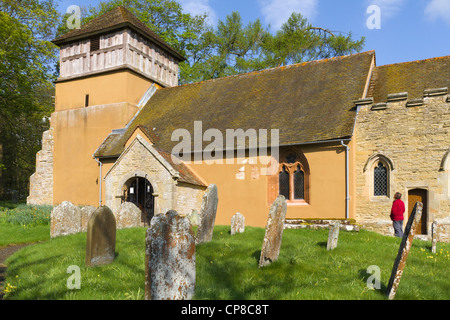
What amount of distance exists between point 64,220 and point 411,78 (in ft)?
48.3

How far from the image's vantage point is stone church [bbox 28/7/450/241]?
14.1 meters

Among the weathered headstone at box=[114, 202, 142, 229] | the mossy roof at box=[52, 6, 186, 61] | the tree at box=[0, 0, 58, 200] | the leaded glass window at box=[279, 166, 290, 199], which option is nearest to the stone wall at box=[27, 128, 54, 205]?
the tree at box=[0, 0, 58, 200]

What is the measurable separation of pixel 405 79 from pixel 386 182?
195 inches

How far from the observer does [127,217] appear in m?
12.7

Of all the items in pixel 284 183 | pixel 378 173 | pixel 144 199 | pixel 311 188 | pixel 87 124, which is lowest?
pixel 144 199

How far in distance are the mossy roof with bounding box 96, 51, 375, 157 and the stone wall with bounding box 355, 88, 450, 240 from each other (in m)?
1.14

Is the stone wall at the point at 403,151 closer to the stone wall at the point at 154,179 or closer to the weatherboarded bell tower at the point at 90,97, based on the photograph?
the stone wall at the point at 154,179

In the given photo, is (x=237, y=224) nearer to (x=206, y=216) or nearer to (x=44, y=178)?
(x=206, y=216)

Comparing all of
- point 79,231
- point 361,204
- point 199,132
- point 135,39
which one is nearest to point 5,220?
point 79,231

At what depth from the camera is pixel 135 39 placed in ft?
72.4

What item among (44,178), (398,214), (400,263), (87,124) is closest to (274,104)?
(398,214)

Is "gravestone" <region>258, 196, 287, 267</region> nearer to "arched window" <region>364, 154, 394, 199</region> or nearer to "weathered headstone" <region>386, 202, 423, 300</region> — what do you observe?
"weathered headstone" <region>386, 202, 423, 300</region>

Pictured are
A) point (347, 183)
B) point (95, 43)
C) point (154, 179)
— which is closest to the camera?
point (347, 183)

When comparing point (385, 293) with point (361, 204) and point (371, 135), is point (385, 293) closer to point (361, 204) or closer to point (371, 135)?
point (361, 204)
